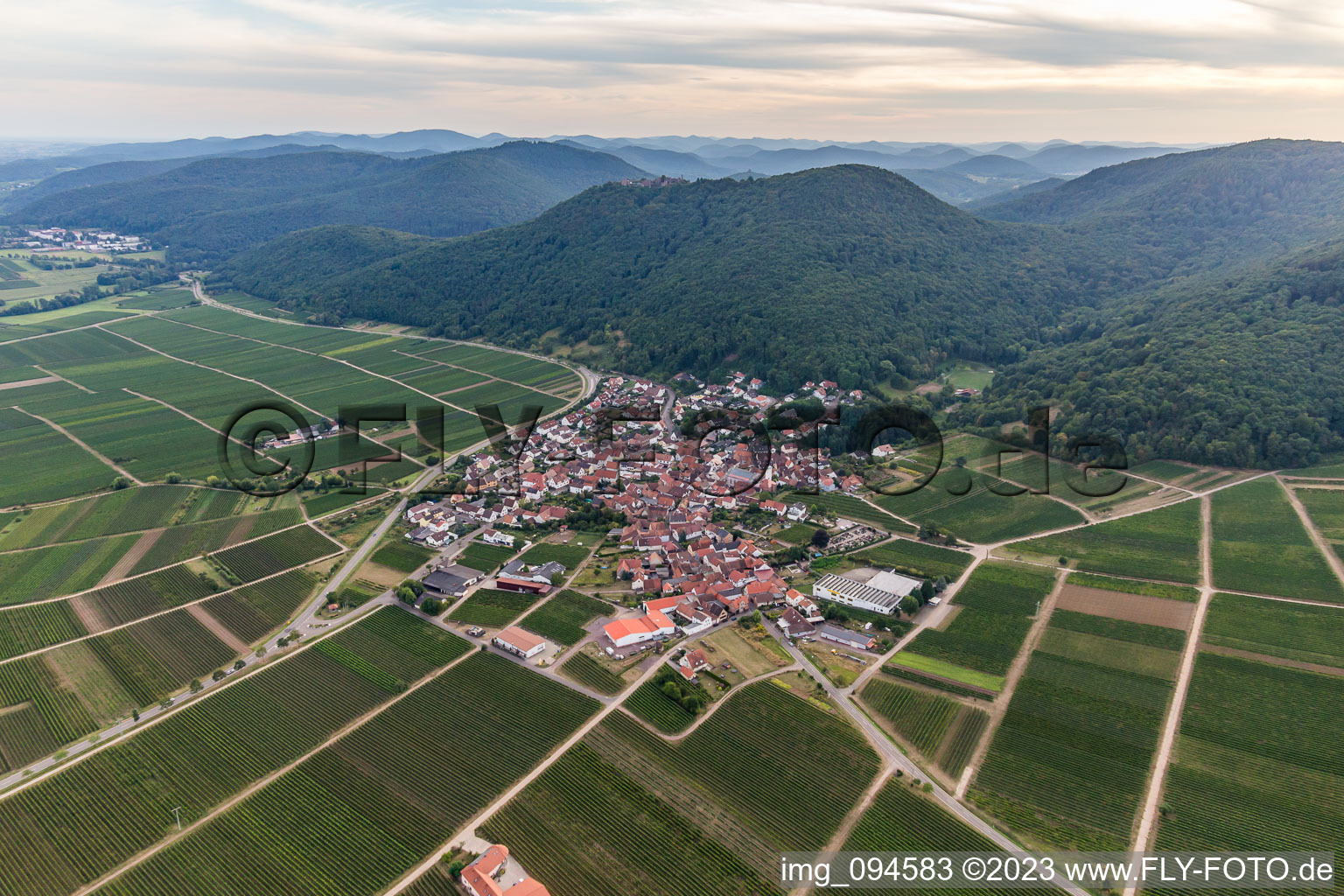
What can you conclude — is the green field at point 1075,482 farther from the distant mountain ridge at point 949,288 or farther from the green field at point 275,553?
the green field at point 275,553

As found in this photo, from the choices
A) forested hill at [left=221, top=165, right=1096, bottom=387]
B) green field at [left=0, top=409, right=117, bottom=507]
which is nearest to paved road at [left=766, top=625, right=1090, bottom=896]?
forested hill at [left=221, top=165, right=1096, bottom=387]

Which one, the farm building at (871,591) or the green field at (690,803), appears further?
the farm building at (871,591)

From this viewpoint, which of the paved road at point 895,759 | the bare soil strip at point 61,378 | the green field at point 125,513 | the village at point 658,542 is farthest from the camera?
the bare soil strip at point 61,378

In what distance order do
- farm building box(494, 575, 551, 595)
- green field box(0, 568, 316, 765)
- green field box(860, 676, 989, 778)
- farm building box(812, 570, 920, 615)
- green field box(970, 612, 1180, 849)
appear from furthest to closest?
farm building box(494, 575, 551, 595), farm building box(812, 570, 920, 615), green field box(0, 568, 316, 765), green field box(860, 676, 989, 778), green field box(970, 612, 1180, 849)

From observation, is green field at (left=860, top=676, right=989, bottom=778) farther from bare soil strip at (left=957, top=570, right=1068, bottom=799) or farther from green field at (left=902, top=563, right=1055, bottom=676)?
green field at (left=902, top=563, right=1055, bottom=676)

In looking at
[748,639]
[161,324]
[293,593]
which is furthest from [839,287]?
[161,324]

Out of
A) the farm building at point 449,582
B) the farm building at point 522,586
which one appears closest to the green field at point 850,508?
the farm building at point 522,586
